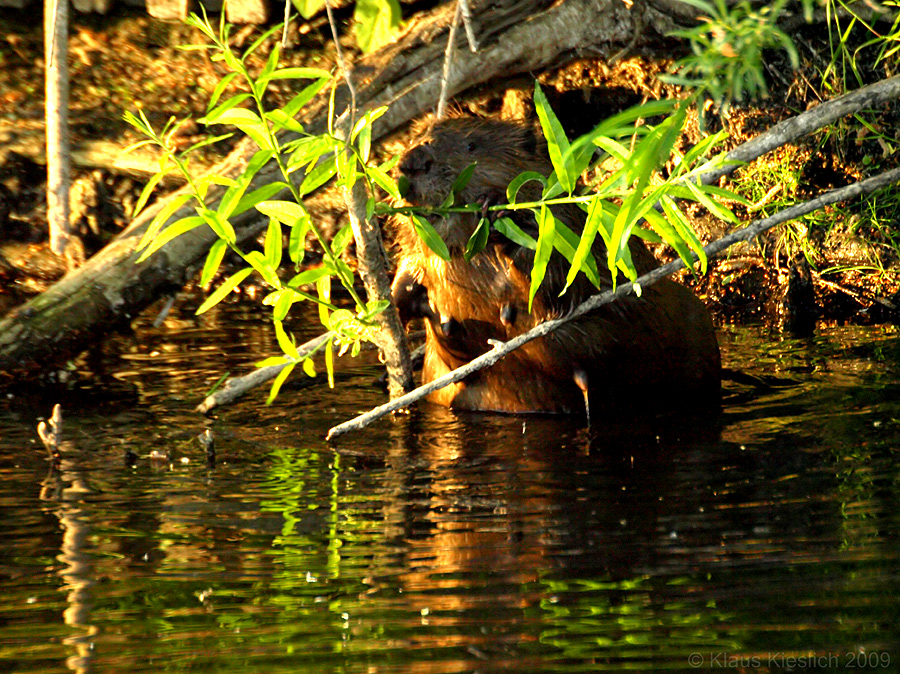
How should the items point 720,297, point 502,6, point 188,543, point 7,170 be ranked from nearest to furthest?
point 188,543
point 502,6
point 720,297
point 7,170

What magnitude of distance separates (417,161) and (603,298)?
25.6 inches

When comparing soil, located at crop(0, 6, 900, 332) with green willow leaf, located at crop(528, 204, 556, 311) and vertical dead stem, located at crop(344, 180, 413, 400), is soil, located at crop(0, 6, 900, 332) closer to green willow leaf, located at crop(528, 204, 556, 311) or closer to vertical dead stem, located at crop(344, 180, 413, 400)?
vertical dead stem, located at crop(344, 180, 413, 400)

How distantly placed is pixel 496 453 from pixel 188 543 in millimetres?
997

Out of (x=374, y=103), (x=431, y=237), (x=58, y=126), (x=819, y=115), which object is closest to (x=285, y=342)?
(x=431, y=237)

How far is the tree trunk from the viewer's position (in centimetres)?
375

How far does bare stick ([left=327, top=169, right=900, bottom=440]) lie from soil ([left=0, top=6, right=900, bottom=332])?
136cm

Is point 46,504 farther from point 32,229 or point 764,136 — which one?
point 32,229

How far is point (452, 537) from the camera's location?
7.22 feet

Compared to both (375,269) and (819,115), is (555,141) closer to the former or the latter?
(375,269)

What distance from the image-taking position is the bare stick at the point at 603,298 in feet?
9.34

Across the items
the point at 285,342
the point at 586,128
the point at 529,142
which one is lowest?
the point at 285,342

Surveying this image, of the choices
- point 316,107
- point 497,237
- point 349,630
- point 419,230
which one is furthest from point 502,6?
point 349,630

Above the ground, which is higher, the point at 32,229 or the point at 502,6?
the point at 502,6

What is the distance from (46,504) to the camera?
254 cm
